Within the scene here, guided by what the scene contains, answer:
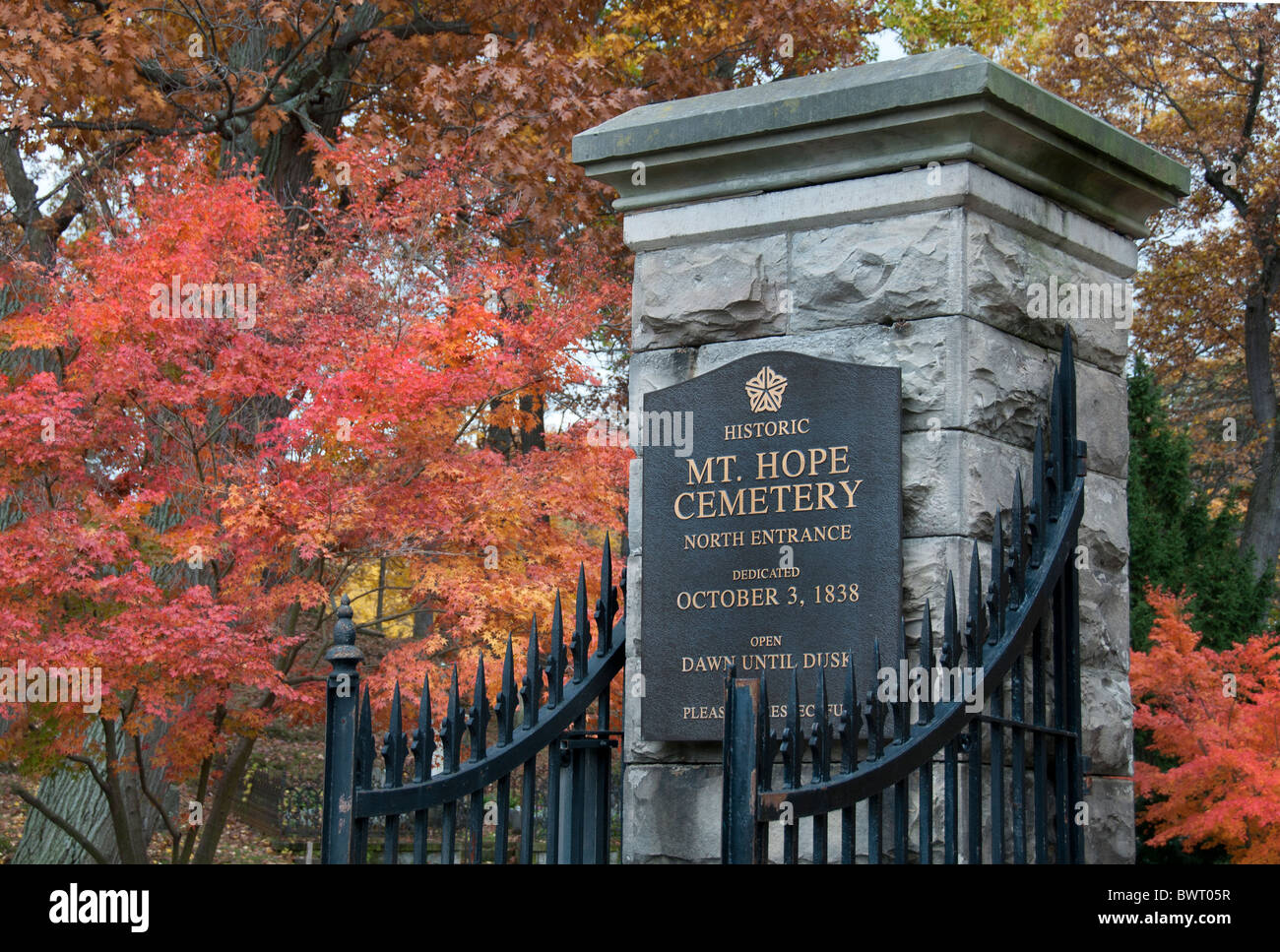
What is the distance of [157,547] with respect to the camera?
9.80 m

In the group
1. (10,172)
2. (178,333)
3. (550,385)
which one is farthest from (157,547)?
(10,172)

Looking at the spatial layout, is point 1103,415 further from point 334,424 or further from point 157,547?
point 157,547

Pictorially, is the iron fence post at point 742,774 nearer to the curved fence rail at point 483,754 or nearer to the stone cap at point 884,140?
the curved fence rail at point 483,754

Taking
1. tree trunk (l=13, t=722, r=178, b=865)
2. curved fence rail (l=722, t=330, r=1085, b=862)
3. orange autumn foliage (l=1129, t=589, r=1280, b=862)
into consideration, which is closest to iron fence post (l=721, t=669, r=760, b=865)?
curved fence rail (l=722, t=330, r=1085, b=862)

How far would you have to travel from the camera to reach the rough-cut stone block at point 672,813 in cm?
416

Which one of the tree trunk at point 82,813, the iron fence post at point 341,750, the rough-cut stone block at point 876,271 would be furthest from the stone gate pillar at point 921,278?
the tree trunk at point 82,813

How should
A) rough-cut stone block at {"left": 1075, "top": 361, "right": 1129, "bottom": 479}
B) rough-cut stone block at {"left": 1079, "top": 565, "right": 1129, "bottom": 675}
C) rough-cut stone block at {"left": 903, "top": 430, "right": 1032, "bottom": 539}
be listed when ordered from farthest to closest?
rough-cut stone block at {"left": 1075, "top": 361, "right": 1129, "bottom": 479} → rough-cut stone block at {"left": 1079, "top": 565, "right": 1129, "bottom": 675} → rough-cut stone block at {"left": 903, "top": 430, "right": 1032, "bottom": 539}

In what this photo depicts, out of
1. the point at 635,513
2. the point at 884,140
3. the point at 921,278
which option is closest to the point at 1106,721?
the point at 921,278

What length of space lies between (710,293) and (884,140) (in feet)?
2.29

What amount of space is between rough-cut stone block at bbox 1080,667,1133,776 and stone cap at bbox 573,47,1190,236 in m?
1.45

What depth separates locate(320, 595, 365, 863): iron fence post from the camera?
11.6 ft

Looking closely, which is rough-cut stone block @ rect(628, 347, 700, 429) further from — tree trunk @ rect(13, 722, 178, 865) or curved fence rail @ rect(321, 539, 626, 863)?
tree trunk @ rect(13, 722, 178, 865)

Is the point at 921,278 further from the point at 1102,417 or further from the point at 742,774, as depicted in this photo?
the point at 742,774

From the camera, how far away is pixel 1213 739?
10.3 m
